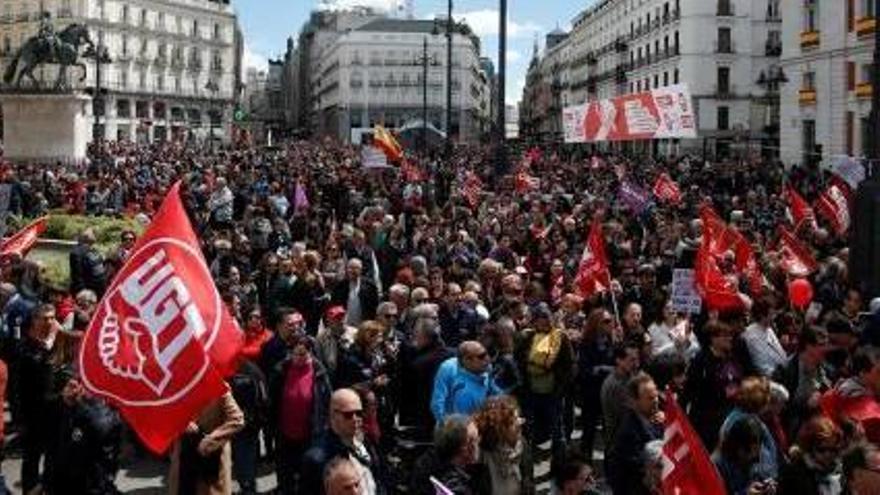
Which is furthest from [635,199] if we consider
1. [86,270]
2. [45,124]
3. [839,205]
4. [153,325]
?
[45,124]

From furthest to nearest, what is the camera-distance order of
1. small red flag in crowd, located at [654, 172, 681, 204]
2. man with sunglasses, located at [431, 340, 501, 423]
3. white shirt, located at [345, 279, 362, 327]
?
small red flag in crowd, located at [654, 172, 681, 204] → white shirt, located at [345, 279, 362, 327] → man with sunglasses, located at [431, 340, 501, 423]

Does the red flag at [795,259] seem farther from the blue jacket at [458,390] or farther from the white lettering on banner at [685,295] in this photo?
the blue jacket at [458,390]

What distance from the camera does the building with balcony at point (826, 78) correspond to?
42531mm

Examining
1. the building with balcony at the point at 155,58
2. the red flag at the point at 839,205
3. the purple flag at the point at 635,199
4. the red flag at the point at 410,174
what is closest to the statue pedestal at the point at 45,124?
the red flag at the point at 410,174

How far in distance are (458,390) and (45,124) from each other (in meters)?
29.2

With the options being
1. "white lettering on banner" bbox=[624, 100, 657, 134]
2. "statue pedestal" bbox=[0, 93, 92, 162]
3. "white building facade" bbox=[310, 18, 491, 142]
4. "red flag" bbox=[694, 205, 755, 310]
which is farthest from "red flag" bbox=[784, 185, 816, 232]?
"white building facade" bbox=[310, 18, 491, 142]

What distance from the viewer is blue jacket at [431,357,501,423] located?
7766 mm

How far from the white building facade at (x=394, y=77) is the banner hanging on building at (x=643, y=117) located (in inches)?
3964

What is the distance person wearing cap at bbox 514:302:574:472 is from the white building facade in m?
122

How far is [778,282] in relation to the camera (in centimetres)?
1302

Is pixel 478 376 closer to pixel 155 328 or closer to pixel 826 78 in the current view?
pixel 155 328

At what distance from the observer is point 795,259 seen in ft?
43.9

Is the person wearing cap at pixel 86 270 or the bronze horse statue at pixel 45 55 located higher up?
the bronze horse statue at pixel 45 55

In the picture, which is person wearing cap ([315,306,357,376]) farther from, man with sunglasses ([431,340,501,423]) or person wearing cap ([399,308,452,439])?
man with sunglasses ([431,340,501,423])
